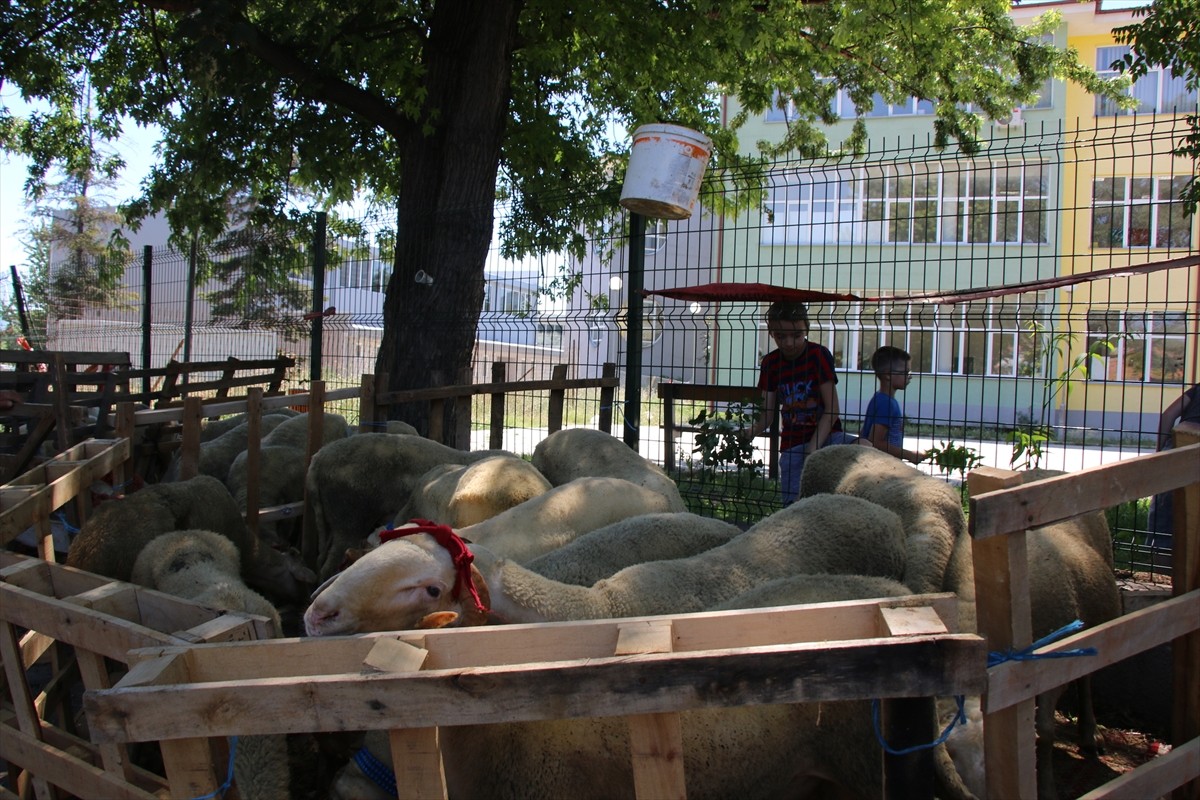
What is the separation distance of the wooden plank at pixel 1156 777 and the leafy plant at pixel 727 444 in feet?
13.7

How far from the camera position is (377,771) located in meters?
2.87

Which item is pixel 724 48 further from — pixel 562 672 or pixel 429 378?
pixel 562 672

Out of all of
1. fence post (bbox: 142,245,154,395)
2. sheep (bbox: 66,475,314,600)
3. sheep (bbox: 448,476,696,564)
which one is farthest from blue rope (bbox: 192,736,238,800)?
fence post (bbox: 142,245,154,395)

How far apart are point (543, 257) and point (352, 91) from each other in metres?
2.33

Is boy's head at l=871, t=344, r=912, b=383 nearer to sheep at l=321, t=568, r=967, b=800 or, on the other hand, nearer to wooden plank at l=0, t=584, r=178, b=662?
sheep at l=321, t=568, r=967, b=800

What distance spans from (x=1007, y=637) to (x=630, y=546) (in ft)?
6.53

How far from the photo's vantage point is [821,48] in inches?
404

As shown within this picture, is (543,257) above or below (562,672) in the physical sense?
above

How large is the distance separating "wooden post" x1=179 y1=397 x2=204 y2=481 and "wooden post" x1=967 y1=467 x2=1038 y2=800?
4.69m

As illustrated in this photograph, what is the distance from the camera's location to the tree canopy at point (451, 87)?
26.1 feet

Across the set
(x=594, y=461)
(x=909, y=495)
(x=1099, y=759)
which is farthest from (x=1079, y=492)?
(x=594, y=461)

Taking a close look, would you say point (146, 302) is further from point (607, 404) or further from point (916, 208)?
point (916, 208)

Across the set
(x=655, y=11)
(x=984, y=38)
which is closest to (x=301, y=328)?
(x=655, y=11)

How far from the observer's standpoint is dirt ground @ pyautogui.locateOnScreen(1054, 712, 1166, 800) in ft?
12.2
